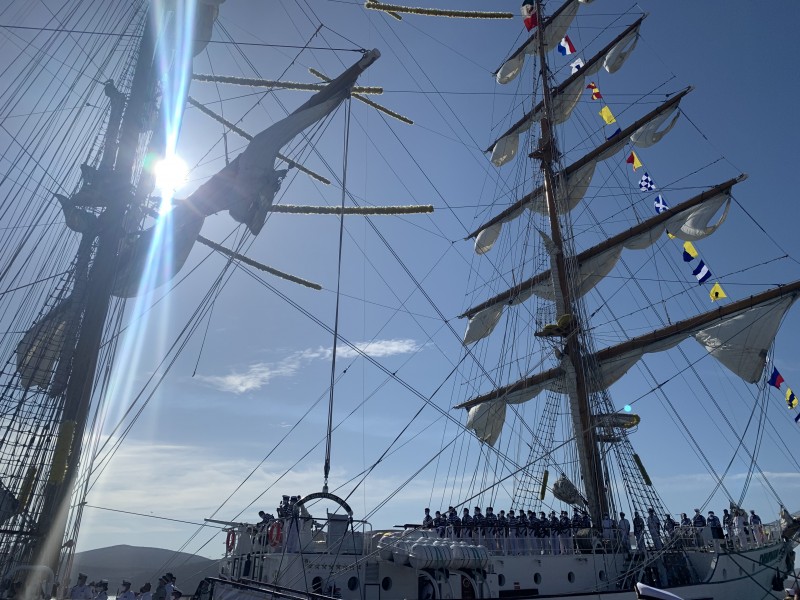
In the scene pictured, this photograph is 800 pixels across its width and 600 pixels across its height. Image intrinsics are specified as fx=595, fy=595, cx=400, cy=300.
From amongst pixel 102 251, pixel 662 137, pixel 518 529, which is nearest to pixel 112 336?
pixel 102 251

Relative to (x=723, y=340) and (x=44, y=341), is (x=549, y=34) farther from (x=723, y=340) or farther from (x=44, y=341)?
(x=44, y=341)

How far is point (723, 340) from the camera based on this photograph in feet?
86.1

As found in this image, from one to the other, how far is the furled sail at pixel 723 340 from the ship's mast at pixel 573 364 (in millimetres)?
798

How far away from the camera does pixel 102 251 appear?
13.6m

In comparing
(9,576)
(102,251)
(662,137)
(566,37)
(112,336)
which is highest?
(566,37)

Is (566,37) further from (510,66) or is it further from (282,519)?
(282,519)

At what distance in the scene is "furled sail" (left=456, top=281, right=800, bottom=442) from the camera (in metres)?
25.1

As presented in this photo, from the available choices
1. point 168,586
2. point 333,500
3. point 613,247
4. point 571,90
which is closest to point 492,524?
point 333,500

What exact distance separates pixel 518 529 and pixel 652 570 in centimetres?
→ 519

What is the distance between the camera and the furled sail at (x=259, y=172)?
14961 millimetres

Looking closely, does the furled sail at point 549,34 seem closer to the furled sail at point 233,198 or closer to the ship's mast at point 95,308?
the furled sail at point 233,198

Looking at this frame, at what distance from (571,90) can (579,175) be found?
221 inches

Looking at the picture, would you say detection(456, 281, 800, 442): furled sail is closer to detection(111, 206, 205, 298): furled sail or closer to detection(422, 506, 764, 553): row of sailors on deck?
detection(422, 506, 764, 553): row of sailors on deck

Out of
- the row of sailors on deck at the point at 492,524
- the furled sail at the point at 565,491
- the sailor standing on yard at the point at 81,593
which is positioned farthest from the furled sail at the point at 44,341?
the furled sail at the point at 565,491
